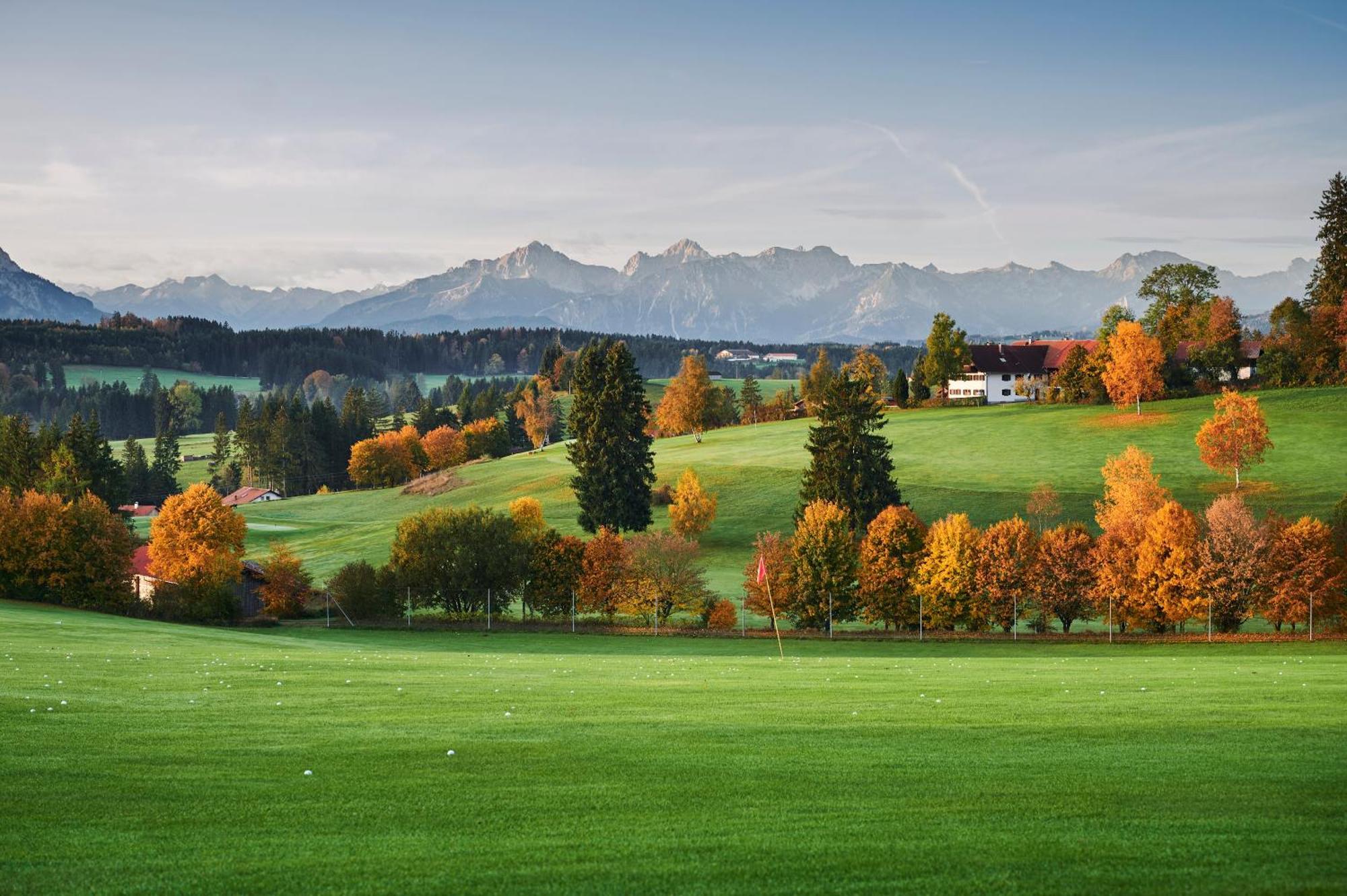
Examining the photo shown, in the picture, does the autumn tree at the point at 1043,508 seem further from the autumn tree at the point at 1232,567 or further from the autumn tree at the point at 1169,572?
the autumn tree at the point at 1232,567

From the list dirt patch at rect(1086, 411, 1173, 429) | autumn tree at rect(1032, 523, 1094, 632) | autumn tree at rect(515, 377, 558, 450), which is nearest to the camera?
autumn tree at rect(1032, 523, 1094, 632)

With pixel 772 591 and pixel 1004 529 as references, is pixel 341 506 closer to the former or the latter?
pixel 772 591

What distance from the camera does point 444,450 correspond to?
16462 cm

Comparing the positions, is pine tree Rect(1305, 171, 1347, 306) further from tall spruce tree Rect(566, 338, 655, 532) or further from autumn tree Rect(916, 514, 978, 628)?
tall spruce tree Rect(566, 338, 655, 532)

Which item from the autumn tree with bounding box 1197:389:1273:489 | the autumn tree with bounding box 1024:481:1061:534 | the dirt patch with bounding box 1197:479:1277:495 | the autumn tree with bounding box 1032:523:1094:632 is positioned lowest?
the autumn tree with bounding box 1032:523:1094:632

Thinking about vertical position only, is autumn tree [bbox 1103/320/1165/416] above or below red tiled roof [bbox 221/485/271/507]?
above

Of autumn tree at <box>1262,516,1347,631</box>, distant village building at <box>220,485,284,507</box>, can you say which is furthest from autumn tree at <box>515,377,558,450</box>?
autumn tree at <box>1262,516,1347,631</box>

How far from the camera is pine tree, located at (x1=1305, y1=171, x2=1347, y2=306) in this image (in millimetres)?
47031

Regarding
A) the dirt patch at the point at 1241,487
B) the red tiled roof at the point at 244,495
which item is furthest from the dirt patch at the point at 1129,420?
the red tiled roof at the point at 244,495

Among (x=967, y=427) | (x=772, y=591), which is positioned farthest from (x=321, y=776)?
(x=967, y=427)

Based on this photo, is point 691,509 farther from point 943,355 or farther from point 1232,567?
point 943,355

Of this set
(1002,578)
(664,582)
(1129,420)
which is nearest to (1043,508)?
(1002,578)

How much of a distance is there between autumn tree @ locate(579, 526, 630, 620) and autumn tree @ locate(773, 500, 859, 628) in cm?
1100

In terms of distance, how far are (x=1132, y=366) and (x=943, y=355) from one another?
3486 centimetres
